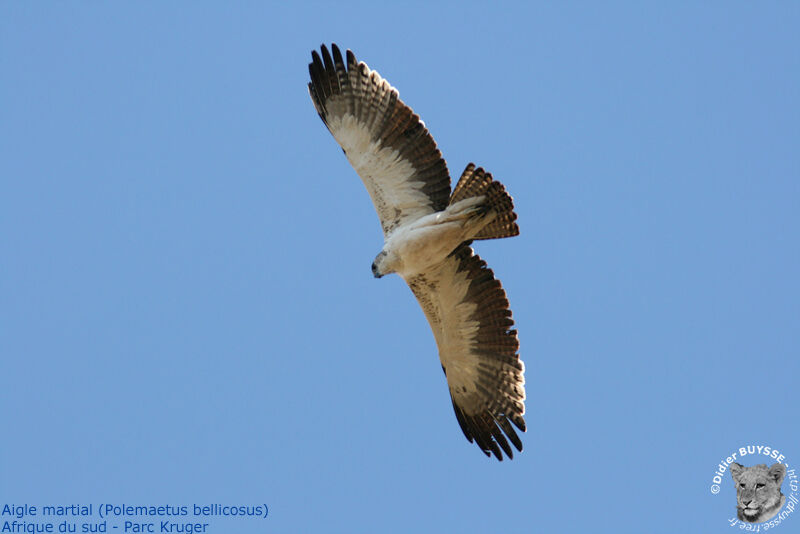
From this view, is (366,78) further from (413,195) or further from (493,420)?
(493,420)

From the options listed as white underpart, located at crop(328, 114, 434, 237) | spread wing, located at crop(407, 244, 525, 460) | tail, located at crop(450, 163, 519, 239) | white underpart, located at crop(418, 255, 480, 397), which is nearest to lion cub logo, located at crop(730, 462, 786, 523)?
spread wing, located at crop(407, 244, 525, 460)

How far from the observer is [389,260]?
11.8 metres

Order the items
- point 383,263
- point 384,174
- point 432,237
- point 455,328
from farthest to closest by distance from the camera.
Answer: point 455,328 → point 384,174 → point 383,263 → point 432,237

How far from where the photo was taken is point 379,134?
465 inches

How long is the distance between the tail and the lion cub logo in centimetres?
348

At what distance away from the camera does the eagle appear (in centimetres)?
1165

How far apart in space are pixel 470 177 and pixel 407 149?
0.79 meters

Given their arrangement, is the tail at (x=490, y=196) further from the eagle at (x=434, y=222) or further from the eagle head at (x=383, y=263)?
the eagle head at (x=383, y=263)

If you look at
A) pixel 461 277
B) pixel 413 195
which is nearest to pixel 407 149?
pixel 413 195

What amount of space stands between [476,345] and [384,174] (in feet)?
7.22

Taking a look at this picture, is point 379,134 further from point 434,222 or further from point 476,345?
point 476,345

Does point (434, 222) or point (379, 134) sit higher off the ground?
point (379, 134)

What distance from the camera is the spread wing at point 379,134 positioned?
38.6ft

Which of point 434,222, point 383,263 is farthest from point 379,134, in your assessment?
point 383,263
